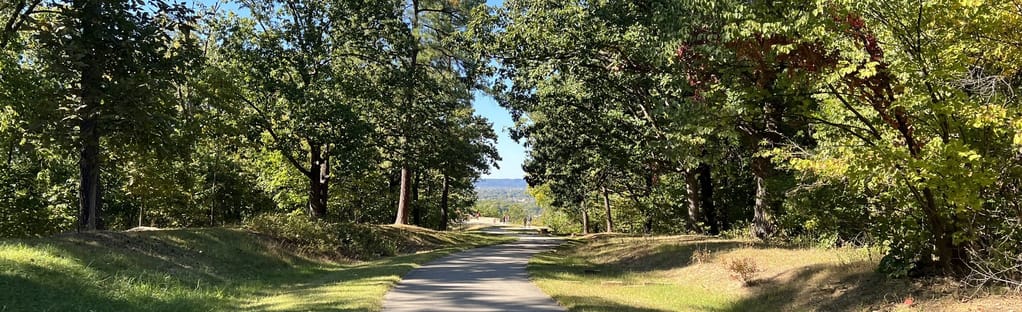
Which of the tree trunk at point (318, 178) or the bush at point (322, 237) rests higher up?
the tree trunk at point (318, 178)

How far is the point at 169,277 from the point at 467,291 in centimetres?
544

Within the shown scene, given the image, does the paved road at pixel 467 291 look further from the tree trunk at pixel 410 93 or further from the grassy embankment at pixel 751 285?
the tree trunk at pixel 410 93

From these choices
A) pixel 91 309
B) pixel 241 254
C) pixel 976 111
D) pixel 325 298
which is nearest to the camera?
pixel 976 111

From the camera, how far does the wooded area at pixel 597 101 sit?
7309 millimetres

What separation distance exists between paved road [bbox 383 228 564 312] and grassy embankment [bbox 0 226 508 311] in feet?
1.37

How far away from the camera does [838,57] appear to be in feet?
27.4

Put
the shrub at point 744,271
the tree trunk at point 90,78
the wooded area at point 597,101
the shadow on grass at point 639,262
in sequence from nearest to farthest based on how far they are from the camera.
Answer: the wooded area at point 597,101, the tree trunk at point 90,78, the shrub at point 744,271, the shadow on grass at point 639,262

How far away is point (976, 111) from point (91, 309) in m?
10.9

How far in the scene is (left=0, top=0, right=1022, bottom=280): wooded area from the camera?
731 cm

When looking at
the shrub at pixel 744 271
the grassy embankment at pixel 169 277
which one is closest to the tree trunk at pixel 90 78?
the grassy embankment at pixel 169 277

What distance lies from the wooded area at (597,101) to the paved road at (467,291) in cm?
384

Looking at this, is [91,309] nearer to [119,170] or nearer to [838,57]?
[838,57]

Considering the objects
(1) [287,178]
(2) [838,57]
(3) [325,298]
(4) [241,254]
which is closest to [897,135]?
(2) [838,57]

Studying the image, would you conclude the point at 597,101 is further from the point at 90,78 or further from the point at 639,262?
the point at 90,78
